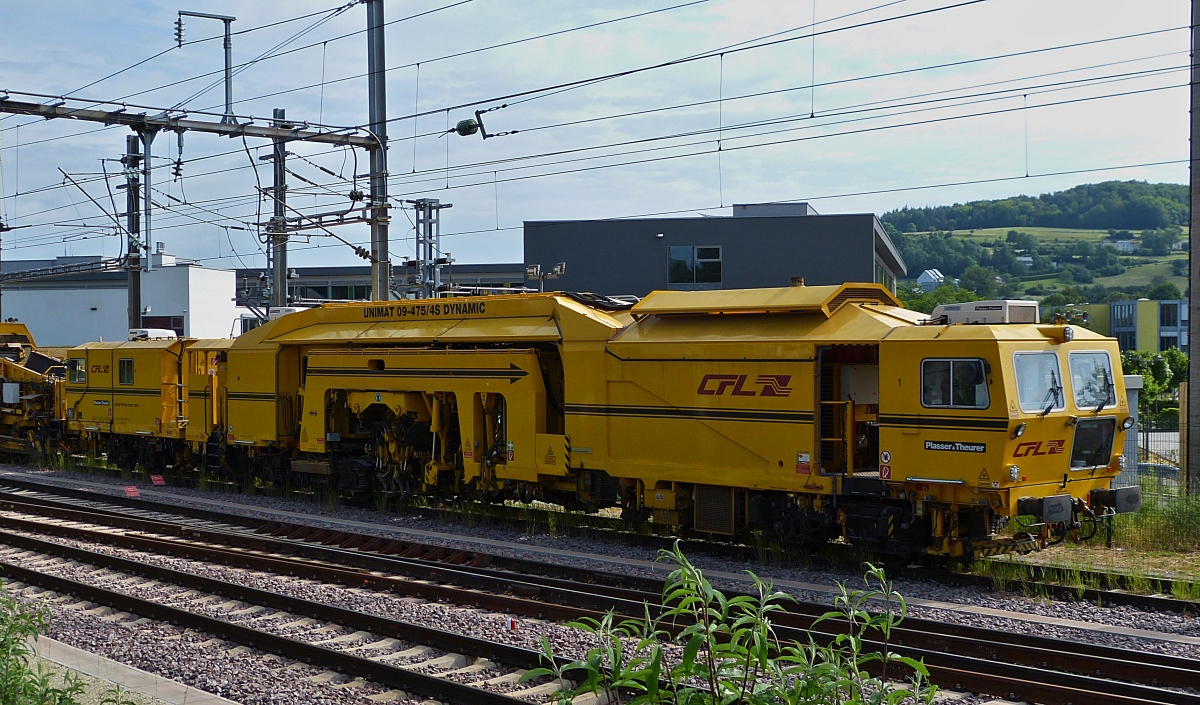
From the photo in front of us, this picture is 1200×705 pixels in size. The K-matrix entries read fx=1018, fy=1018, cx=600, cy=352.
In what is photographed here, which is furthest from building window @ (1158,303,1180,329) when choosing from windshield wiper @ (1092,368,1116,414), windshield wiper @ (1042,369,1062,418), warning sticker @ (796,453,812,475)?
warning sticker @ (796,453,812,475)

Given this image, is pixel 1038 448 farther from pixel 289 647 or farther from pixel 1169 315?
pixel 1169 315

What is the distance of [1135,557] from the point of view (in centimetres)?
1262

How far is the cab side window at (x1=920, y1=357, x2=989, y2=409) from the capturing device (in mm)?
10648

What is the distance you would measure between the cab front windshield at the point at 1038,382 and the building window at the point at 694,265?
90.2 ft

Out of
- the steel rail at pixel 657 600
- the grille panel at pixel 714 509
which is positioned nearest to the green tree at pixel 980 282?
the grille panel at pixel 714 509

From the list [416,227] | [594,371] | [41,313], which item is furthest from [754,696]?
→ [41,313]

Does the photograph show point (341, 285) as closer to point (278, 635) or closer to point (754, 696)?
point (278, 635)

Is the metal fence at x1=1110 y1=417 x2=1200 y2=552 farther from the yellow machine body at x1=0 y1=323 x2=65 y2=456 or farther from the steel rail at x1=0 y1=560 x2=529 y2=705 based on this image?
the yellow machine body at x1=0 y1=323 x2=65 y2=456

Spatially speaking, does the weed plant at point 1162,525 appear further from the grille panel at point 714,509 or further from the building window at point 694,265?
the building window at point 694,265

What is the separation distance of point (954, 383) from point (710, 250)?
28.1m

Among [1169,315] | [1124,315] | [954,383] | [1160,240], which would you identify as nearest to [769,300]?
[954,383]

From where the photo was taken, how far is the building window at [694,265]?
127 ft

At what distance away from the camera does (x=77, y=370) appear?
24984 millimetres

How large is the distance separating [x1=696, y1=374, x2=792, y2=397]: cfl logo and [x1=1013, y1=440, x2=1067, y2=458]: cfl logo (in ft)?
8.44
